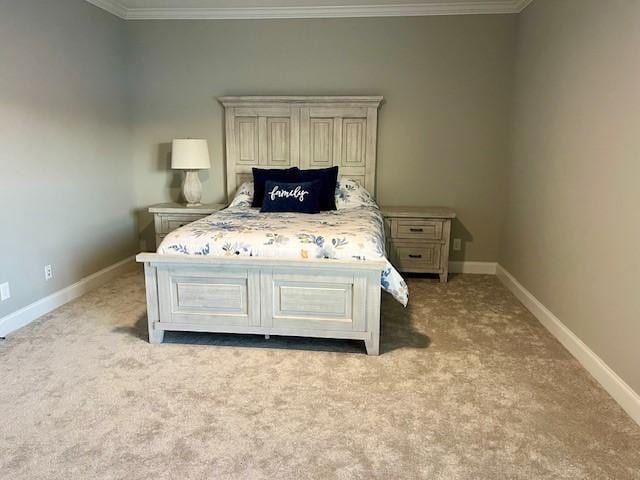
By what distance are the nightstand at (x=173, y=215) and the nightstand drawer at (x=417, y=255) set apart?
173 cm

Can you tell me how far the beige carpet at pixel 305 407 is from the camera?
1838 millimetres

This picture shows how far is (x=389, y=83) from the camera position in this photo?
14.6 ft

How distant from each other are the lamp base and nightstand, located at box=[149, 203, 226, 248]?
0.13 metres

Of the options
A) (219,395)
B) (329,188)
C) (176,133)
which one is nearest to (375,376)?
(219,395)

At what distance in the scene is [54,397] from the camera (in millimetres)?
2311

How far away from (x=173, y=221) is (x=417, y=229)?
88.3 inches

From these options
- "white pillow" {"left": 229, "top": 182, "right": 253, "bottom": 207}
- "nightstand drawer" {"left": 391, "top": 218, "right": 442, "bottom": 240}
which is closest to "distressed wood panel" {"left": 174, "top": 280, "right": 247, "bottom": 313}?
"white pillow" {"left": 229, "top": 182, "right": 253, "bottom": 207}

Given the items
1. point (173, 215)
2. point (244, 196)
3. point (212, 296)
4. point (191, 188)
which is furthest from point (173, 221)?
point (212, 296)

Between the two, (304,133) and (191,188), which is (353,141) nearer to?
(304,133)

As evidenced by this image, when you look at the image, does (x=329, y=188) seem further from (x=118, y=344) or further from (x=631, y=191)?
(x=631, y=191)

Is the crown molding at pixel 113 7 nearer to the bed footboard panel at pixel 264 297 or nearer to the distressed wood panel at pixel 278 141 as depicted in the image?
the distressed wood panel at pixel 278 141

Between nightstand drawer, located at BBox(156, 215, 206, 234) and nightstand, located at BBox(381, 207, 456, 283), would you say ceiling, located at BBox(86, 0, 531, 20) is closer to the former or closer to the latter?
nightstand, located at BBox(381, 207, 456, 283)

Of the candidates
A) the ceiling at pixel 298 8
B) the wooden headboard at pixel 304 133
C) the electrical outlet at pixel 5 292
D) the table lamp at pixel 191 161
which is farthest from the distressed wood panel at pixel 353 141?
the electrical outlet at pixel 5 292

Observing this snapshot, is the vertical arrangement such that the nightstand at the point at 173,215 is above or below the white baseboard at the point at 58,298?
above
